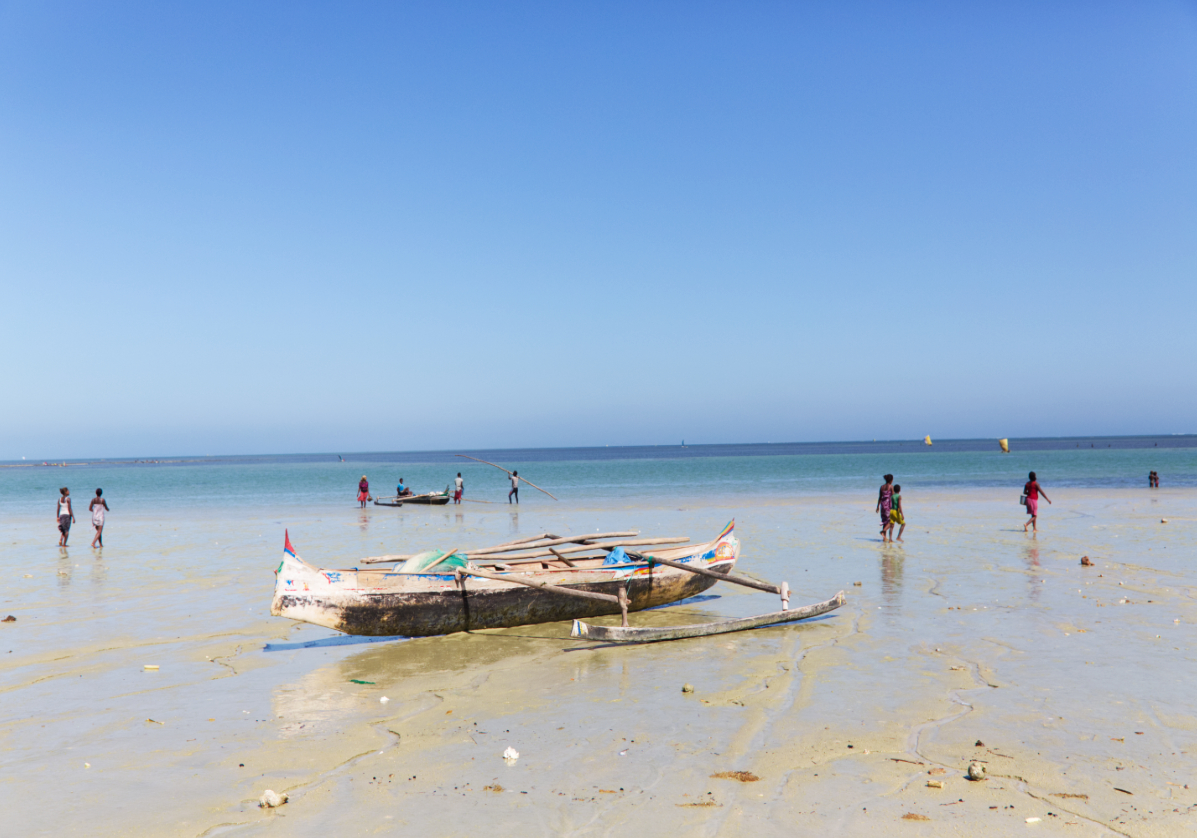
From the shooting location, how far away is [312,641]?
37.4ft

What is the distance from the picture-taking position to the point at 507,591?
1191 cm

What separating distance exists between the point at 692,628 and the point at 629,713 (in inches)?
125

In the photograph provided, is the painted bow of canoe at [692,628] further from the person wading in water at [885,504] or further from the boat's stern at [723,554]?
the person wading in water at [885,504]

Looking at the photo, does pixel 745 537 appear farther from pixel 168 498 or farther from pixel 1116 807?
pixel 168 498

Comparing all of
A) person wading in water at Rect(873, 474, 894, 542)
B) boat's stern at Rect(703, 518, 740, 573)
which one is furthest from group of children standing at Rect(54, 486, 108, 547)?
person wading in water at Rect(873, 474, 894, 542)

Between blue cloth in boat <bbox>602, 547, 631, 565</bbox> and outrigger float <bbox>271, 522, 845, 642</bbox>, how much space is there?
0.02 metres

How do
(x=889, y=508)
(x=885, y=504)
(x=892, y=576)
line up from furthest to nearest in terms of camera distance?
(x=885, y=504)
(x=889, y=508)
(x=892, y=576)

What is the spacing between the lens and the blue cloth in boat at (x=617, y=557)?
13.6m

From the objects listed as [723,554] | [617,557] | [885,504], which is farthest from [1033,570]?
[617,557]

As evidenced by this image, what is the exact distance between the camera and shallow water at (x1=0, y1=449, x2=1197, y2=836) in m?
5.90

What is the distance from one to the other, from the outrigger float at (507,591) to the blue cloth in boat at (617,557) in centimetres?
2

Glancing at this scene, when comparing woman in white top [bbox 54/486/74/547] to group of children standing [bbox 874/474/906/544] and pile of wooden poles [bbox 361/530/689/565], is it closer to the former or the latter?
pile of wooden poles [bbox 361/530/689/565]

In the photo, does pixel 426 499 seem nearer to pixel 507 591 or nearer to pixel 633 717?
pixel 507 591

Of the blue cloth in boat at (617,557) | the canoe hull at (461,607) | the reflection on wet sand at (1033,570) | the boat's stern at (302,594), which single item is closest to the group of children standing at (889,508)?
the reflection on wet sand at (1033,570)
